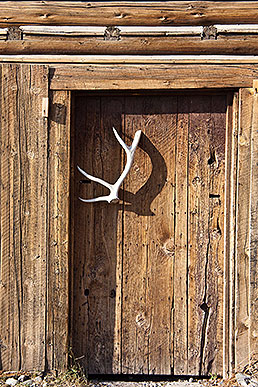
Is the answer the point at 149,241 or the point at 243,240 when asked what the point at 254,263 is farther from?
the point at 149,241

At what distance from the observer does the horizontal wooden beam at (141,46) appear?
349cm

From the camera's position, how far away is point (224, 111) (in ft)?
12.1

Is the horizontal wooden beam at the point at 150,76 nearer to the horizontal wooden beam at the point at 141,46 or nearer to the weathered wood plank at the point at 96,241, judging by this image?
the horizontal wooden beam at the point at 141,46

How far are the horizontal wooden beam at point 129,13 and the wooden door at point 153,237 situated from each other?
0.57 meters

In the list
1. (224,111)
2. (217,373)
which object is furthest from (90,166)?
(217,373)

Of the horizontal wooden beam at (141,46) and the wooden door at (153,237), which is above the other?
the horizontal wooden beam at (141,46)

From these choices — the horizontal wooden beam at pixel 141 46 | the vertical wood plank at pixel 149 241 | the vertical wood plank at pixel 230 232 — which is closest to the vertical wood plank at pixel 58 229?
the horizontal wooden beam at pixel 141 46

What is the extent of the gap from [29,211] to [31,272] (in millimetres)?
477

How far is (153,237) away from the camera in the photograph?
3.71 metres

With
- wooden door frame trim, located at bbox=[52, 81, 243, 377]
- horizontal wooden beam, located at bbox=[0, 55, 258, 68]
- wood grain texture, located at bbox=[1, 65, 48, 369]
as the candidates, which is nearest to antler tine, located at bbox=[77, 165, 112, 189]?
wooden door frame trim, located at bbox=[52, 81, 243, 377]

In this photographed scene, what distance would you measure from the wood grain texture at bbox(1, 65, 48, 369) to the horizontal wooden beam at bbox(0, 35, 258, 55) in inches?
8.0

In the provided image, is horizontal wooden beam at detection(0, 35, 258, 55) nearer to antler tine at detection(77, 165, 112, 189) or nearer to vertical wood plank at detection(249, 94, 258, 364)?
vertical wood plank at detection(249, 94, 258, 364)

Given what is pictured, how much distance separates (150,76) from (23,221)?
1.50 m

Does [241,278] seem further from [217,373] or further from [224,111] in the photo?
[224,111]
